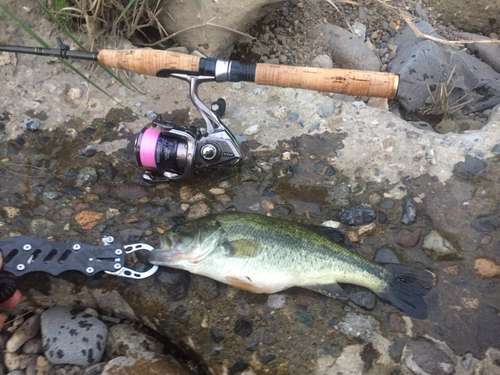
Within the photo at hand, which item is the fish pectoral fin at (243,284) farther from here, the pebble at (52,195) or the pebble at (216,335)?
the pebble at (52,195)

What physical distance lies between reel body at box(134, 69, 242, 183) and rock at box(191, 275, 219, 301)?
90 centimetres

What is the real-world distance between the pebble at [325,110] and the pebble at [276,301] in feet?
6.48

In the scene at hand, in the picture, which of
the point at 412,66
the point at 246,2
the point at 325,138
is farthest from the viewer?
the point at 412,66

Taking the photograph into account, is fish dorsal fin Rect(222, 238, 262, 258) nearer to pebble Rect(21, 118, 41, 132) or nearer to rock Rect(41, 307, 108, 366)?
rock Rect(41, 307, 108, 366)

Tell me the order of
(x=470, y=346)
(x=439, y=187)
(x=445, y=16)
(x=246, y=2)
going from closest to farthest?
1. (x=470, y=346)
2. (x=439, y=187)
3. (x=246, y=2)
4. (x=445, y=16)

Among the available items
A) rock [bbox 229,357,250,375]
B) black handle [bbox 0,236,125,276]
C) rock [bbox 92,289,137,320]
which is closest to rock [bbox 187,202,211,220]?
black handle [bbox 0,236,125,276]

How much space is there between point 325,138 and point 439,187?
3.62ft

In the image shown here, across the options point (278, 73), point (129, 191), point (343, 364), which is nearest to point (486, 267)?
point (343, 364)

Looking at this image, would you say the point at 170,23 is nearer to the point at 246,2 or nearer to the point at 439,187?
the point at 246,2

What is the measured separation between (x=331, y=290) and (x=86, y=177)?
7.45ft

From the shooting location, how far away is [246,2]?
448 cm

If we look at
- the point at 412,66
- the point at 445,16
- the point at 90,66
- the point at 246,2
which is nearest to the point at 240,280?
the point at 90,66

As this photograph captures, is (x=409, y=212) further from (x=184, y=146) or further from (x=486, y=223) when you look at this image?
(x=184, y=146)

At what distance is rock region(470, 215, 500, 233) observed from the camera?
313 cm
